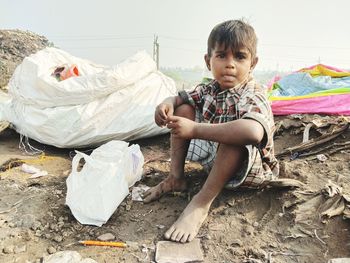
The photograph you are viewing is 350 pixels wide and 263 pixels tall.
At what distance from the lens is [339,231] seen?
64.2 inches

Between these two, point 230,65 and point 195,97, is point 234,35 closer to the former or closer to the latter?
point 230,65

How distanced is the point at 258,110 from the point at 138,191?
35.7 inches

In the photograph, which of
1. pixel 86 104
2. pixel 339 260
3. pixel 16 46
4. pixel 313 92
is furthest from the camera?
pixel 16 46

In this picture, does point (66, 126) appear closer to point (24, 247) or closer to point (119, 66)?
point (119, 66)

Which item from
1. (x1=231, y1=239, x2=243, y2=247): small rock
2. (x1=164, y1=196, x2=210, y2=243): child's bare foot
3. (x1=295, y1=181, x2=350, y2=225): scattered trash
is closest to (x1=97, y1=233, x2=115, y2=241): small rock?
(x1=164, y1=196, x2=210, y2=243): child's bare foot

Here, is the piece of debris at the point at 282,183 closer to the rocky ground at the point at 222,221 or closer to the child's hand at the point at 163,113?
the rocky ground at the point at 222,221

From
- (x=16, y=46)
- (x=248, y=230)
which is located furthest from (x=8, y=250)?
(x=16, y=46)

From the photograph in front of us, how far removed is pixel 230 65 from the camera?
5.97 ft

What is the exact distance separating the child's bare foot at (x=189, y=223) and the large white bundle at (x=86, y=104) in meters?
1.32

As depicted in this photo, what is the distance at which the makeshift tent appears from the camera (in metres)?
3.06

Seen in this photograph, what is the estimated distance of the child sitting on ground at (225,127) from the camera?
167 centimetres

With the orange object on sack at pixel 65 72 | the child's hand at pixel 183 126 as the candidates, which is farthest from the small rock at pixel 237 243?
the orange object on sack at pixel 65 72

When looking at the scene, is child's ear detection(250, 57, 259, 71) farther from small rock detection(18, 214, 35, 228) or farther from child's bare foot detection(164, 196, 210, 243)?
small rock detection(18, 214, 35, 228)

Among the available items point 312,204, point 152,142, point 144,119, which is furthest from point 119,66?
point 312,204
